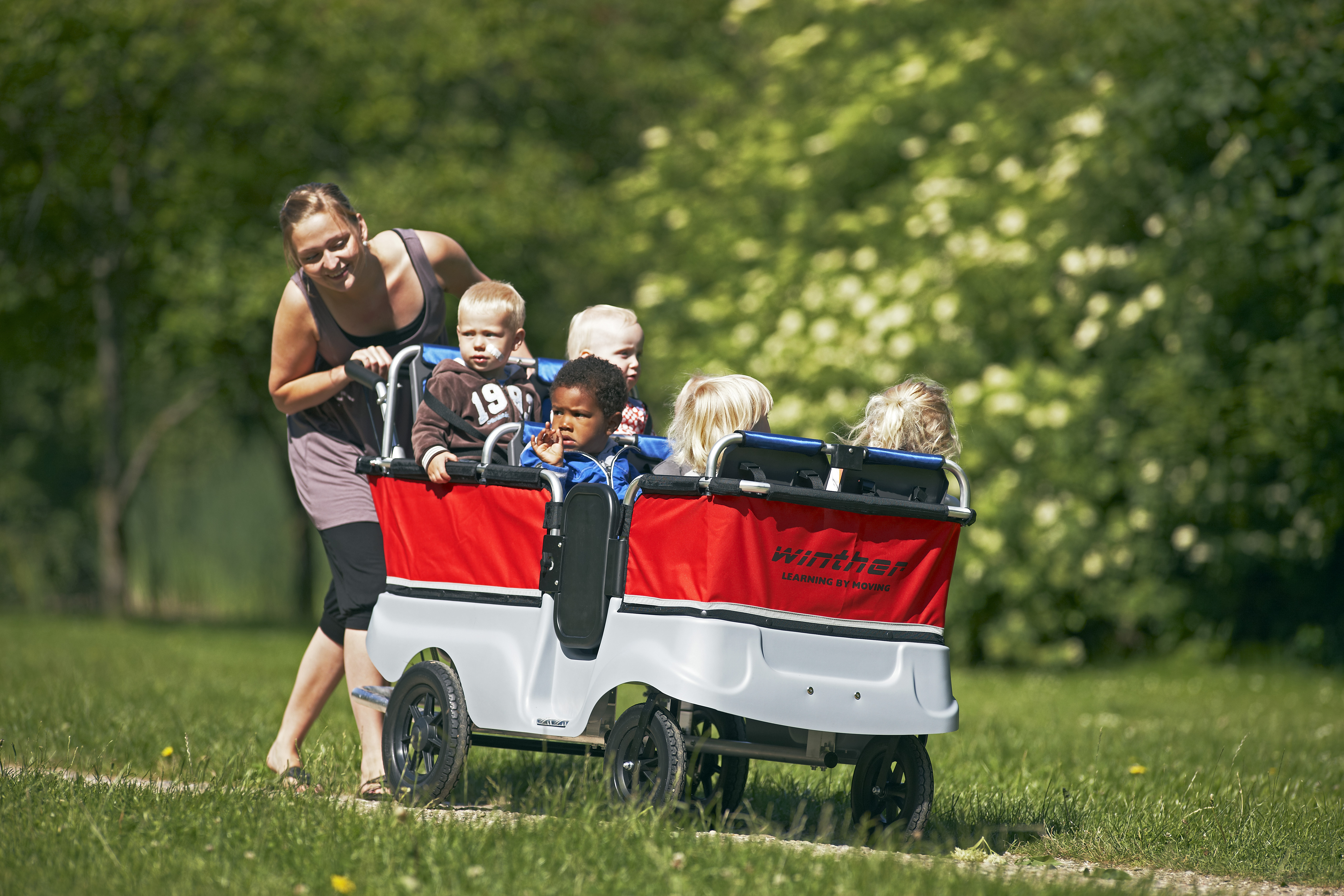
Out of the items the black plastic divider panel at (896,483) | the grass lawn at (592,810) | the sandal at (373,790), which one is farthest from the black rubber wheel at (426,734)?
the black plastic divider panel at (896,483)

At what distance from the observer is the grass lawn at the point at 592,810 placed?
11.4ft

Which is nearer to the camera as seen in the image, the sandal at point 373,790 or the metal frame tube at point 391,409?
the sandal at point 373,790

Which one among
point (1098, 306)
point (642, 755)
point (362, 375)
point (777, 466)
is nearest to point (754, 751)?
point (642, 755)

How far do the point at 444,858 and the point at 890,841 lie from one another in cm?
120

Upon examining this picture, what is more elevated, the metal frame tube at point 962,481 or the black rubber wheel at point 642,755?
the metal frame tube at point 962,481

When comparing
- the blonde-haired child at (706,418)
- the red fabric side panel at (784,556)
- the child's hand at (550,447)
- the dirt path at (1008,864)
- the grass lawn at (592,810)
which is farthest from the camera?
the child's hand at (550,447)

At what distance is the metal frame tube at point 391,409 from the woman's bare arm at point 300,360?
167 mm

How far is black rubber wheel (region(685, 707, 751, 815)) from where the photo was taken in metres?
4.47

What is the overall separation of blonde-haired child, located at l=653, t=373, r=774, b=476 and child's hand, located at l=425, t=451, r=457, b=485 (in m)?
0.65

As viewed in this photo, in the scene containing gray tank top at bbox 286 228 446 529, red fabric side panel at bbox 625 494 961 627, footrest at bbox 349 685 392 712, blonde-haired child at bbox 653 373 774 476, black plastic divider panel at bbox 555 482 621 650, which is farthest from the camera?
gray tank top at bbox 286 228 446 529

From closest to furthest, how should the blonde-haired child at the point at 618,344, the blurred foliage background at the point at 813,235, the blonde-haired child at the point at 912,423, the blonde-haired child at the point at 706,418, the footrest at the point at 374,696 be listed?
1. the blonde-haired child at the point at 706,418
2. the blonde-haired child at the point at 912,423
3. the footrest at the point at 374,696
4. the blonde-haired child at the point at 618,344
5. the blurred foliage background at the point at 813,235

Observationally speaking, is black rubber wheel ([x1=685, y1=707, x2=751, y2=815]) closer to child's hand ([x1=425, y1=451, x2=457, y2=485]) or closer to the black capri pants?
child's hand ([x1=425, y1=451, x2=457, y2=485])

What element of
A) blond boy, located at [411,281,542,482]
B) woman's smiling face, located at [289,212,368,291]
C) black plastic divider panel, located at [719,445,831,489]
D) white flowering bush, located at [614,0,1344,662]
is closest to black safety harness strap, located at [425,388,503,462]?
blond boy, located at [411,281,542,482]

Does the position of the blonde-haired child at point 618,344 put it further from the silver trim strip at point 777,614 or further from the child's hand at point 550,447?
the silver trim strip at point 777,614
